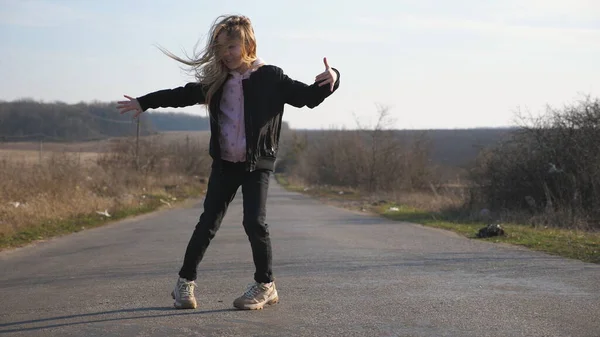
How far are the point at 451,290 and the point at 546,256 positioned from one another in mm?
2977

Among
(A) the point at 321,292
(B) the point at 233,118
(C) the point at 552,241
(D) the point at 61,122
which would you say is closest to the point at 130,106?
(B) the point at 233,118

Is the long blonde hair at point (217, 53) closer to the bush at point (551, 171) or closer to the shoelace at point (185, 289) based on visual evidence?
the shoelace at point (185, 289)

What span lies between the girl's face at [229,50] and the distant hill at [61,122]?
15.5 meters

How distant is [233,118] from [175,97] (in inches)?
18.2

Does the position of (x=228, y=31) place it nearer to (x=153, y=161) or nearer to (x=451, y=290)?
(x=451, y=290)

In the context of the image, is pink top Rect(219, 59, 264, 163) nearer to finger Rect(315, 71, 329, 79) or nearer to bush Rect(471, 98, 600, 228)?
finger Rect(315, 71, 329, 79)

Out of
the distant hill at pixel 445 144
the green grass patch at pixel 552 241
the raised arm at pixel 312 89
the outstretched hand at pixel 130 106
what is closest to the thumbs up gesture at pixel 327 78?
the raised arm at pixel 312 89

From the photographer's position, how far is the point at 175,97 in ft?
17.2

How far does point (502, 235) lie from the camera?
11367 mm

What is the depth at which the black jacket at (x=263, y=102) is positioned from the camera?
197 inches

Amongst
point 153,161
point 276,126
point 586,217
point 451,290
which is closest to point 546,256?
point 451,290

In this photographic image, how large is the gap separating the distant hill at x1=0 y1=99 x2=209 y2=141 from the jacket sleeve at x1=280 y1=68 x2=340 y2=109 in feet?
51.4

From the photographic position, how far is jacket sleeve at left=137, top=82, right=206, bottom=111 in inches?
206

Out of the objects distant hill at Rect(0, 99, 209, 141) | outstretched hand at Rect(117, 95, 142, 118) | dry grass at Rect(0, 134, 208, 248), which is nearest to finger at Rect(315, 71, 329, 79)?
outstretched hand at Rect(117, 95, 142, 118)
